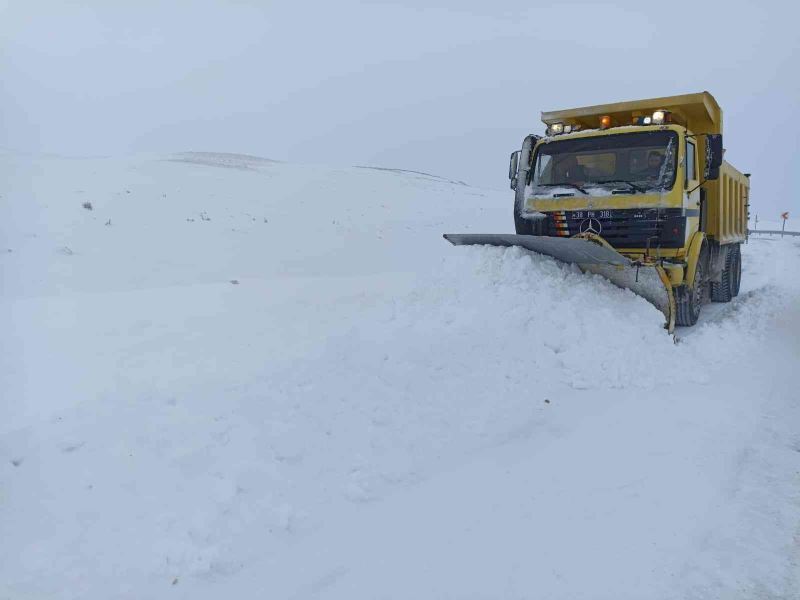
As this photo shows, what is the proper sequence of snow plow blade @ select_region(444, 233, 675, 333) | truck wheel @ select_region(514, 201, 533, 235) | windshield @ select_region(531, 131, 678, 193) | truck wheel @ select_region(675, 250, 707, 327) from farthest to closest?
truck wheel @ select_region(514, 201, 533, 235) < truck wheel @ select_region(675, 250, 707, 327) < windshield @ select_region(531, 131, 678, 193) < snow plow blade @ select_region(444, 233, 675, 333)

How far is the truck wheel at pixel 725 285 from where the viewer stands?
10.4 metres

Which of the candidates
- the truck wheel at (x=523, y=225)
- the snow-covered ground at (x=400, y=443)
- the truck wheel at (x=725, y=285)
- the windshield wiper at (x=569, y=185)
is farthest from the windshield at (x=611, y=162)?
the truck wheel at (x=725, y=285)

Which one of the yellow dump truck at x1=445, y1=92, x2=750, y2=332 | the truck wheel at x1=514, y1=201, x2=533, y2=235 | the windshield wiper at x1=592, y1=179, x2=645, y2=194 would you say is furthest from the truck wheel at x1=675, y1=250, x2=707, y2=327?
the truck wheel at x1=514, y1=201, x2=533, y2=235

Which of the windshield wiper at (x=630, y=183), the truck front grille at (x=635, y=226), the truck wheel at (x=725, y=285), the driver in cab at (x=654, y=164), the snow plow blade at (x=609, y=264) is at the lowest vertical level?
the truck wheel at (x=725, y=285)

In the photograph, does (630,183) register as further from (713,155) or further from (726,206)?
(726,206)

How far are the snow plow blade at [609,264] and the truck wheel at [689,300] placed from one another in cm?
96

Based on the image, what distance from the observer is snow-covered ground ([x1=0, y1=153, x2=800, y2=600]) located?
2.91 meters

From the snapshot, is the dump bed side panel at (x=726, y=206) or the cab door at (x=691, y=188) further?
the dump bed side panel at (x=726, y=206)

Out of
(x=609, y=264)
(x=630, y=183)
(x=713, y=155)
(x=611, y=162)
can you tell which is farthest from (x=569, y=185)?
(x=713, y=155)

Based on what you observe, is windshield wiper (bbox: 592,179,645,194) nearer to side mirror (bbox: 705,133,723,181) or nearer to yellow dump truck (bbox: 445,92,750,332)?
yellow dump truck (bbox: 445,92,750,332)

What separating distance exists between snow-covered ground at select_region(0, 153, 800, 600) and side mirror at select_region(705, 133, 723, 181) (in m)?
2.16

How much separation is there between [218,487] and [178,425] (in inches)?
26.3

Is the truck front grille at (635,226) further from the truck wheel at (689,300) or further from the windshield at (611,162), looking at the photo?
the truck wheel at (689,300)

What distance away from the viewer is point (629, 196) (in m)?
7.05
